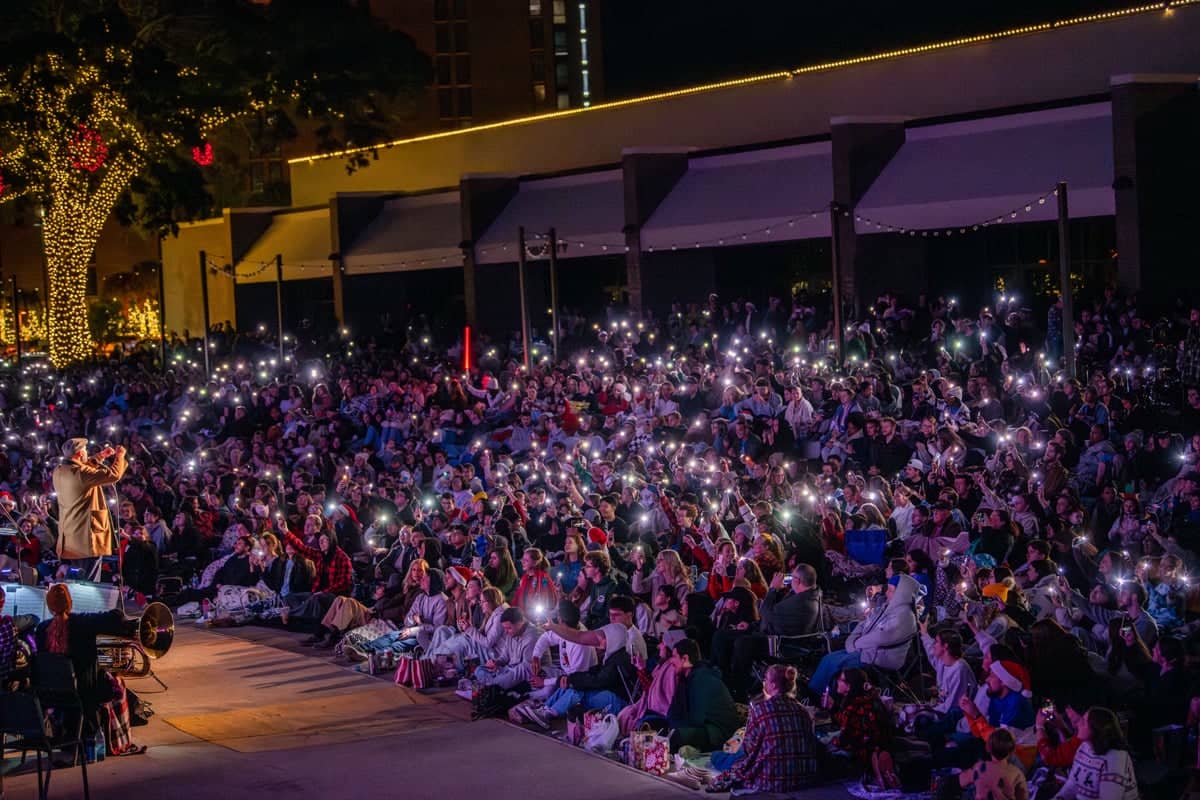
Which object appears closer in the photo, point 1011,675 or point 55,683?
point 1011,675

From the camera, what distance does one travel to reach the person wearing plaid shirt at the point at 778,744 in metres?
10.9

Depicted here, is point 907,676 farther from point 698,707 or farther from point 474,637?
point 474,637

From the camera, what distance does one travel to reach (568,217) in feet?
115

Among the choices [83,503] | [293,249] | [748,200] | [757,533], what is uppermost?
[293,249]

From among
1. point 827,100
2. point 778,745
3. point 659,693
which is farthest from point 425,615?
point 827,100

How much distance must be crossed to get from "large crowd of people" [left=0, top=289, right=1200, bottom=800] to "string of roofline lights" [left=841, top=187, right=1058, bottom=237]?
1675 millimetres

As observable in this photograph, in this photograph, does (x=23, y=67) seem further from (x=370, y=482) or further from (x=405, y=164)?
(x=370, y=482)

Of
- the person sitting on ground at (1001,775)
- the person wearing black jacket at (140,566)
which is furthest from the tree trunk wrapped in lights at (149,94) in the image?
the person sitting on ground at (1001,775)

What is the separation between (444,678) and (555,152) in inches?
1032

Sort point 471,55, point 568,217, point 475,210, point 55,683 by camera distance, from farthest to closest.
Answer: point 471,55
point 475,210
point 568,217
point 55,683

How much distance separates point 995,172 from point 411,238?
1626 cm

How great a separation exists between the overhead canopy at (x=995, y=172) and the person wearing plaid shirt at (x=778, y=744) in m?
15.4

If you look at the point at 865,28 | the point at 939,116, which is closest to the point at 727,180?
the point at 939,116

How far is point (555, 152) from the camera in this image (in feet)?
131
